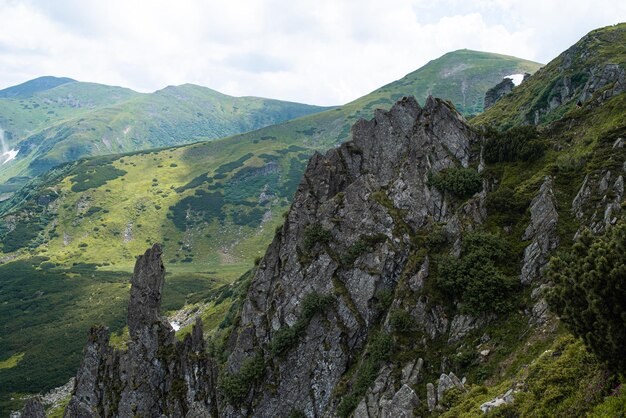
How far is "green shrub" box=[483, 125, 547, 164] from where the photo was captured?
4738cm

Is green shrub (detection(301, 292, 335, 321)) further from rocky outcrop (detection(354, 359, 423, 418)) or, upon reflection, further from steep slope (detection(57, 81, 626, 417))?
rocky outcrop (detection(354, 359, 423, 418))

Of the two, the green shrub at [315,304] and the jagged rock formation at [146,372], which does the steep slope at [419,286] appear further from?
the jagged rock formation at [146,372]

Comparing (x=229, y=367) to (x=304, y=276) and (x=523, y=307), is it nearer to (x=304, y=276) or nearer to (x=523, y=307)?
(x=304, y=276)

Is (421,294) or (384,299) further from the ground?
(421,294)

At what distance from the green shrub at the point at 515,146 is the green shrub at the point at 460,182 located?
4.09m

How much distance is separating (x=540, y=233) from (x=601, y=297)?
2358cm

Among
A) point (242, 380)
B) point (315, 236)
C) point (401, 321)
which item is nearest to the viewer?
point (401, 321)

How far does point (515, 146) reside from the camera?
48344mm

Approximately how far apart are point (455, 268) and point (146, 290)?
44363 mm

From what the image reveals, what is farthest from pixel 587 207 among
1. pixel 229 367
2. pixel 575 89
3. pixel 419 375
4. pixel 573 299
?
pixel 575 89

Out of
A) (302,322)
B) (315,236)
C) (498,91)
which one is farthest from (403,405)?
(498,91)

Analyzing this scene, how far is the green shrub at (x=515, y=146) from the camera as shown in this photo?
155ft

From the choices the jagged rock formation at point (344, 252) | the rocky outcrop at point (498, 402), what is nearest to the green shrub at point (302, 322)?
the jagged rock formation at point (344, 252)

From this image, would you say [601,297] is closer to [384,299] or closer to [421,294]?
[421,294]
